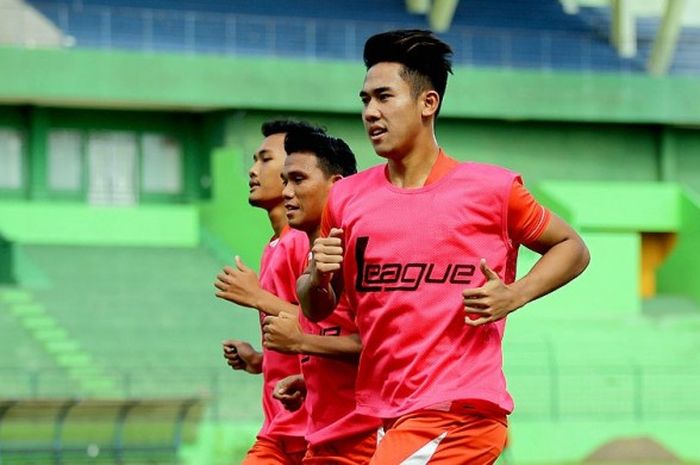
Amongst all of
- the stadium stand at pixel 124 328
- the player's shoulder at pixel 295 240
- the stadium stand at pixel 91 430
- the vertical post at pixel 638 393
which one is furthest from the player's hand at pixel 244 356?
the vertical post at pixel 638 393

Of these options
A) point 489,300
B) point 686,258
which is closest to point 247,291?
point 489,300

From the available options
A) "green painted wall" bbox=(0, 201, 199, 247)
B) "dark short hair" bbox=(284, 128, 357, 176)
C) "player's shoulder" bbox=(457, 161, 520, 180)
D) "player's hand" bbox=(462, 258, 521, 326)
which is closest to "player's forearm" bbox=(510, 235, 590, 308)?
"player's hand" bbox=(462, 258, 521, 326)

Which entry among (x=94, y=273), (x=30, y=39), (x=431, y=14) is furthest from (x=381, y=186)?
(x=431, y=14)

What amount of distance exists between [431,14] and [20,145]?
8.79 m

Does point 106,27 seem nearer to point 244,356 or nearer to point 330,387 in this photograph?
point 244,356

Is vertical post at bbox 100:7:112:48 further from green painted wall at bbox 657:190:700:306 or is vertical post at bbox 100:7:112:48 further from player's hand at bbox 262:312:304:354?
player's hand at bbox 262:312:304:354

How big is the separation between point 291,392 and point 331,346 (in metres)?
0.41

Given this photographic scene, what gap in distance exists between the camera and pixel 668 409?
26.4 metres

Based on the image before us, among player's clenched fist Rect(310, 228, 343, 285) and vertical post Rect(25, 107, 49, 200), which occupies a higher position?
vertical post Rect(25, 107, 49, 200)

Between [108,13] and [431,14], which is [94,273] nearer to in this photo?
[108,13]

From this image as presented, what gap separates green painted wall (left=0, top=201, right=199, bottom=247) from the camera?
35.0 m

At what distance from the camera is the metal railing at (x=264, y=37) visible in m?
34.9

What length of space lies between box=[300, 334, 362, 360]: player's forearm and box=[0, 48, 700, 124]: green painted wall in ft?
90.0

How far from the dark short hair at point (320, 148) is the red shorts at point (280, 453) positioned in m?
1.23
